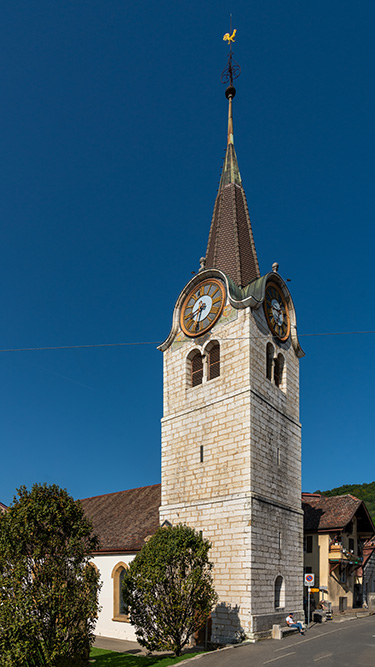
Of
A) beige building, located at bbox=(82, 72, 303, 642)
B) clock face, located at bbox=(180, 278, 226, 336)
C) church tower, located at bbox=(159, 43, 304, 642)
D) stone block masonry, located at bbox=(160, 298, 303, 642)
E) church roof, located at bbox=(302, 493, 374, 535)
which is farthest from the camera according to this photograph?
church roof, located at bbox=(302, 493, 374, 535)

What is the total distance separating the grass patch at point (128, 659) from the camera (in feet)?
67.3

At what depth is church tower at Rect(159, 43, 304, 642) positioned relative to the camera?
81.9 feet

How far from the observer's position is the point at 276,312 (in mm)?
31109

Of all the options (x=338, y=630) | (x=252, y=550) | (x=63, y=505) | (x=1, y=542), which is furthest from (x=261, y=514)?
(x=1, y=542)

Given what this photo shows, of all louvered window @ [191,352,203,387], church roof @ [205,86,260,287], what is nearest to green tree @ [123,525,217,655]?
louvered window @ [191,352,203,387]

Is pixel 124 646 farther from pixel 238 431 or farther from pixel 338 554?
pixel 338 554

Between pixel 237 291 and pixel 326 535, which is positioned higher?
pixel 237 291

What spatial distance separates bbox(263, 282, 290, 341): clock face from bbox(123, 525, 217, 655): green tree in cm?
1190

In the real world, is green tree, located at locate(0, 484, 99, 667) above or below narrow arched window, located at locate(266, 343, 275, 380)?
below

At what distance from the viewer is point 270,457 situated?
27.6m

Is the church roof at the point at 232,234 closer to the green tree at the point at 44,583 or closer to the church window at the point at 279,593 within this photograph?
the church window at the point at 279,593

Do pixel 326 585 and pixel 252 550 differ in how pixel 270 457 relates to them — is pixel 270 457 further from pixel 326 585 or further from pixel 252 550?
pixel 326 585

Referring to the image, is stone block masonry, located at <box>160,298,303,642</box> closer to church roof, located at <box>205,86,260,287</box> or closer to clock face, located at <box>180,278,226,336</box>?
clock face, located at <box>180,278,226,336</box>

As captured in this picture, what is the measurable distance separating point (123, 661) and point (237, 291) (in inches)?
665
